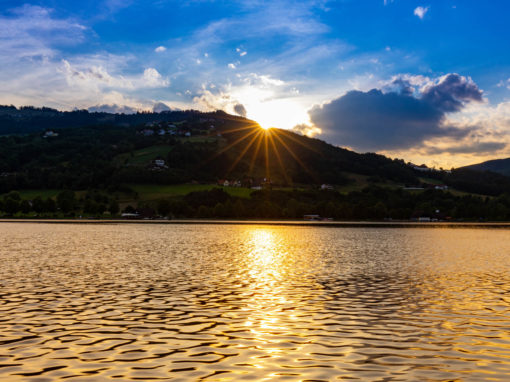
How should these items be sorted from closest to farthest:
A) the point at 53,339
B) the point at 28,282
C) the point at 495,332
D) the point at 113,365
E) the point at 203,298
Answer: the point at 113,365, the point at 53,339, the point at 495,332, the point at 203,298, the point at 28,282

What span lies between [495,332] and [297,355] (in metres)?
12.0

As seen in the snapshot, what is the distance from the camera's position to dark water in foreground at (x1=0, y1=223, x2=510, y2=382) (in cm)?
1909

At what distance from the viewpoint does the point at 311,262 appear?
65.1m

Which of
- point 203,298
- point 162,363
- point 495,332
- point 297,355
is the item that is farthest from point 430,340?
point 203,298

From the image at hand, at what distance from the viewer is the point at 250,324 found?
2755cm

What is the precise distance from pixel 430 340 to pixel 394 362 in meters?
4.89

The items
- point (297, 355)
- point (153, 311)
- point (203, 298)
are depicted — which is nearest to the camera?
point (297, 355)

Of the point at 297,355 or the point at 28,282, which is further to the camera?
the point at 28,282

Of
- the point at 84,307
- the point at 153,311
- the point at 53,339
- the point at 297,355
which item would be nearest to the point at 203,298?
the point at 153,311

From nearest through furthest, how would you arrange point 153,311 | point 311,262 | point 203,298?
point 153,311 < point 203,298 < point 311,262

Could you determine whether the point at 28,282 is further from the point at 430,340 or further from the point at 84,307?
the point at 430,340

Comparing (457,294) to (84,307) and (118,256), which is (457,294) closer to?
(84,307)

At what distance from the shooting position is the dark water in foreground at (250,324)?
62.6ft

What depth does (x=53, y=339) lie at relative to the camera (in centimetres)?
2355
